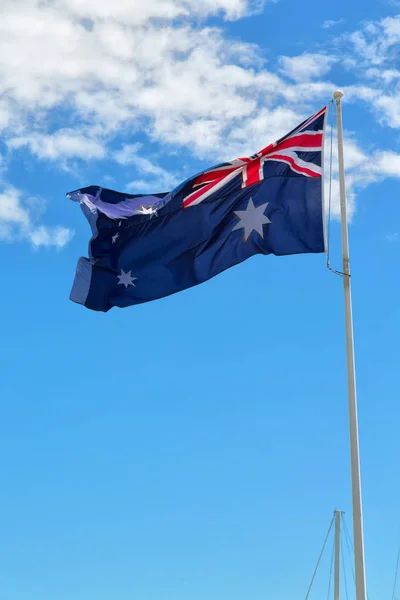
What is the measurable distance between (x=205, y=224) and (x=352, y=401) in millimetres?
7082

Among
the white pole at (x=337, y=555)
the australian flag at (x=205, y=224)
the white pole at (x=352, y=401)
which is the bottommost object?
the white pole at (x=352, y=401)

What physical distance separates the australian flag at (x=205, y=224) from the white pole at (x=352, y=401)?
0.59 m

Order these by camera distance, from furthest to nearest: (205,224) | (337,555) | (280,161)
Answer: (337,555)
(205,224)
(280,161)

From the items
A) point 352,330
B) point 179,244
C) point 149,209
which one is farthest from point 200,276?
point 352,330

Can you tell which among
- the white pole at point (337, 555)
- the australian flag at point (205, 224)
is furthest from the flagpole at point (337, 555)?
the australian flag at point (205, 224)

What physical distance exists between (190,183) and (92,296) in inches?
174

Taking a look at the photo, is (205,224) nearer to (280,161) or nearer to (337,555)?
(280,161)

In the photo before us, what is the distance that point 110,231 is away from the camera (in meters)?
27.4

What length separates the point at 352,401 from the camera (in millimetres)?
21000

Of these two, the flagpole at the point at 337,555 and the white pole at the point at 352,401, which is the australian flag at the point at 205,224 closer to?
the white pole at the point at 352,401

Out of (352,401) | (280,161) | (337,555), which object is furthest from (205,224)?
(337,555)

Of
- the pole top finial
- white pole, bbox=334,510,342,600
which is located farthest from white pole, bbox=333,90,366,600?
white pole, bbox=334,510,342,600

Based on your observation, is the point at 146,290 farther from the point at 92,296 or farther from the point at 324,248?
the point at 324,248

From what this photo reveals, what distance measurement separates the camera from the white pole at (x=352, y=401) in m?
19.6
